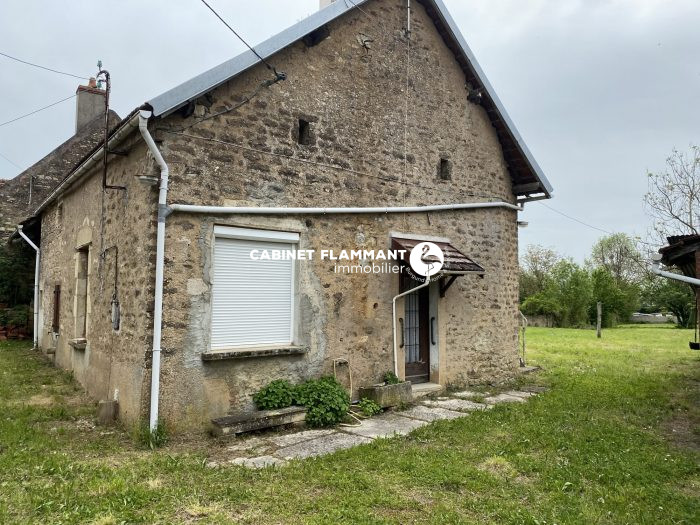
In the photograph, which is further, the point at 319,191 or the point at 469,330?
the point at 469,330

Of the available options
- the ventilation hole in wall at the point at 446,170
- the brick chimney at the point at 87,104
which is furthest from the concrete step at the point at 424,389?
the brick chimney at the point at 87,104

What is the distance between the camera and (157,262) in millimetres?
6160

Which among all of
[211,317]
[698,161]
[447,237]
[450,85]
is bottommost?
[211,317]

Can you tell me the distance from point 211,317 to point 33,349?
10.4 m

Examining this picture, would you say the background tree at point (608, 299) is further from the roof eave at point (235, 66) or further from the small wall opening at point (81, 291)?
the small wall opening at point (81, 291)

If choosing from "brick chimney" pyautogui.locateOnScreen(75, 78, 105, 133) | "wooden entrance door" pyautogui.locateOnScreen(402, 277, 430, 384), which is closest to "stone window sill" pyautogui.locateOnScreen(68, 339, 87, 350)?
"wooden entrance door" pyautogui.locateOnScreen(402, 277, 430, 384)

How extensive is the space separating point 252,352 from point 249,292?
2.80ft

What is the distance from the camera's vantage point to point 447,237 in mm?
9727

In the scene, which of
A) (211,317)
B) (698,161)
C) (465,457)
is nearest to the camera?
(465,457)

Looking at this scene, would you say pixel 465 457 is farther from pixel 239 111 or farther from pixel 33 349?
pixel 33 349

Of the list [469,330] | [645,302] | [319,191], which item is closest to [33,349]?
[319,191]

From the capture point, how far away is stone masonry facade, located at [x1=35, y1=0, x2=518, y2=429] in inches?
253

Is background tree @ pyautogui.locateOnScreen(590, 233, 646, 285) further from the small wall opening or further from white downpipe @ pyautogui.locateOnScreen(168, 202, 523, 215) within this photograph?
the small wall opening

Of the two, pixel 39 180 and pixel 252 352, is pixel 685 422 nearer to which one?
pixel 252 352
